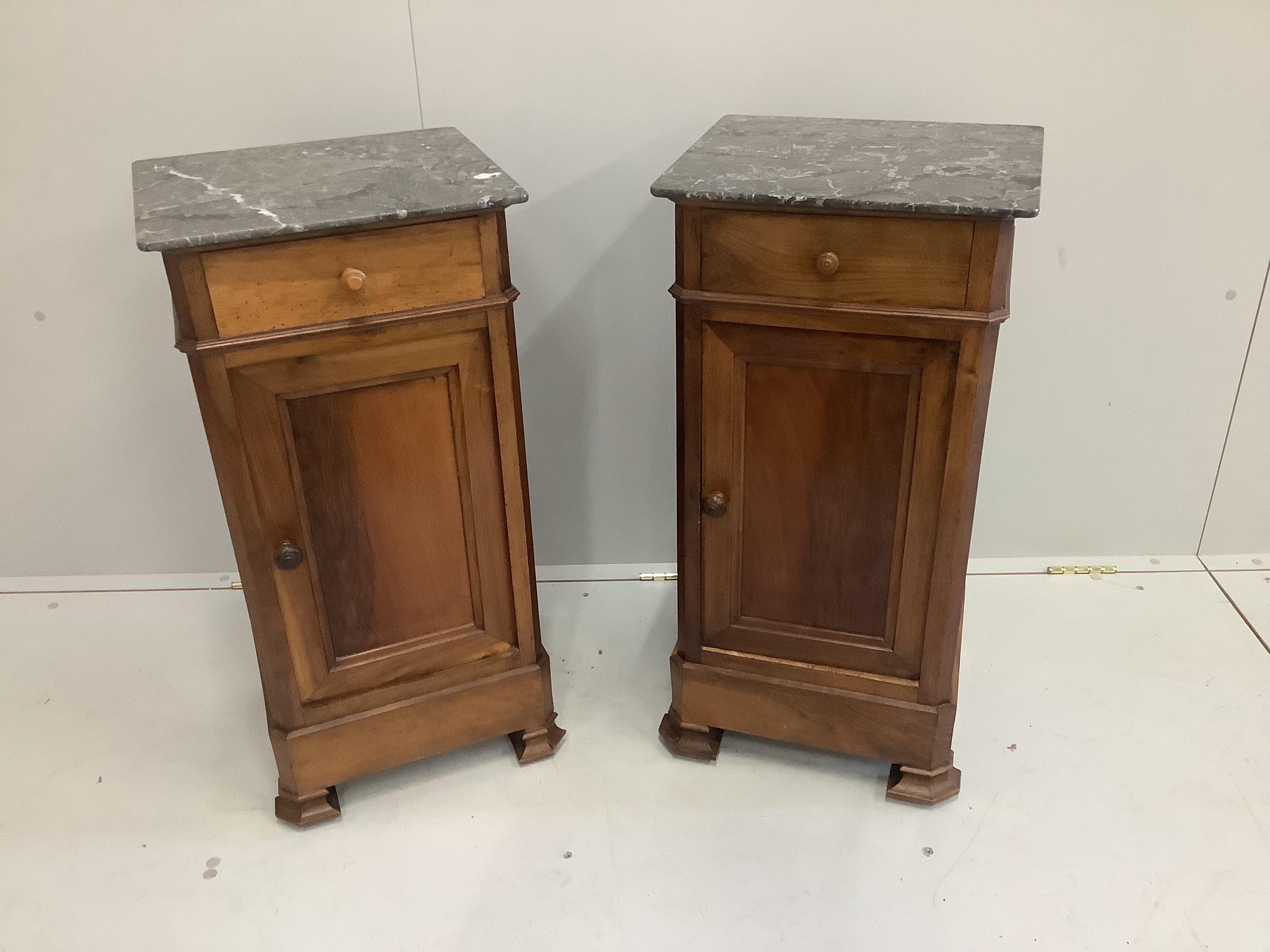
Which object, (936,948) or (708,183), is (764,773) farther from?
(708,183)

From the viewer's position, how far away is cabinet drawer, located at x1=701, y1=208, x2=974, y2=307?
119cm

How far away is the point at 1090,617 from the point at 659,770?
905 mm

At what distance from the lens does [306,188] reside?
1.28 m

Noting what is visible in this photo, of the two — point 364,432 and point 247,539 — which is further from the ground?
point 364,432

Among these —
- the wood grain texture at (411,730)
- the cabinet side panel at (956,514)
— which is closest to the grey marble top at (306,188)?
the cabinet side panel at (956,514)

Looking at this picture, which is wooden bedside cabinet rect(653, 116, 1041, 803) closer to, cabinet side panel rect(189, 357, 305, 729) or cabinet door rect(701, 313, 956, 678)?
cabinet door rect(701, 313, 956, 678)

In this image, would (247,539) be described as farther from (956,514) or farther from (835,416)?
(956,514)

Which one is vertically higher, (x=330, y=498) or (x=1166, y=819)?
(x=330, y=498)

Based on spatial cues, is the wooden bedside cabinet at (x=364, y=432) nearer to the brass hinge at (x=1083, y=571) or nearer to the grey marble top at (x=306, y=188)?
the grey marble top at (x=306, y=188)

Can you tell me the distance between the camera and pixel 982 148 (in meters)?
1.37

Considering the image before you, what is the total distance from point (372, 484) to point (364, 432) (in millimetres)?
78

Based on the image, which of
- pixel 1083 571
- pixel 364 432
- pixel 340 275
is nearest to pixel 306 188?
pixel 340 275

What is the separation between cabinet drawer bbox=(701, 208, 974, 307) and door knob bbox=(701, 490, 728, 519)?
297mm

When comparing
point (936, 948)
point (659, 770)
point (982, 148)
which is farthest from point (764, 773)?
point (982, 148)
